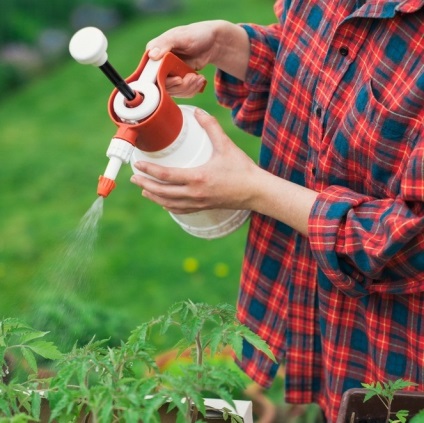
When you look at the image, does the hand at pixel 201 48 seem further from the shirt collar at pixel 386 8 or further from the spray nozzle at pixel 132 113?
the shirt collar at pixel 386 8

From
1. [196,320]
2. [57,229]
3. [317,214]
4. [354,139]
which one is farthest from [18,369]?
[57,229]

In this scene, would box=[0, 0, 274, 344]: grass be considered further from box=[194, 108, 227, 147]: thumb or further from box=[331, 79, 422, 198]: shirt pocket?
box=[331, 79, 422, 198]: shirt pocket

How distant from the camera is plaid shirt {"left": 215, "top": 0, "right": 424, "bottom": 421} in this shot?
150cm

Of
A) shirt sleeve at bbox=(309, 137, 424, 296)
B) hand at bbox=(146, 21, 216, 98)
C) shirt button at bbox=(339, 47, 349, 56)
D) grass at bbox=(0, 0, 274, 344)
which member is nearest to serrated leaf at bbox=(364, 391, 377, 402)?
shirt sleeve at bbox=(309, 137, 424, 296)

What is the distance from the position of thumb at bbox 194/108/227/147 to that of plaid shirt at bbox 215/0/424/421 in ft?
0.62

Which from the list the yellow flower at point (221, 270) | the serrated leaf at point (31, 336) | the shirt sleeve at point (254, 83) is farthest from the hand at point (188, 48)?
the yellow flower at point (221, 270)

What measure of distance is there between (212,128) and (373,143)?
0.31 meters

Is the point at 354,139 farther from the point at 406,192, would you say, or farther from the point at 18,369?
the point at 18,369

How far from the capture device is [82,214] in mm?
4121

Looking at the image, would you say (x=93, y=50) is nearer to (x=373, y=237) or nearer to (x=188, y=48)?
(x=188, y=48)

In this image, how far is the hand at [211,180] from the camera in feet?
5.24

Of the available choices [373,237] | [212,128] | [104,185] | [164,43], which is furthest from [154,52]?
[373,237]

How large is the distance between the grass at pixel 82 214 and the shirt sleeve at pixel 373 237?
112 centimetres

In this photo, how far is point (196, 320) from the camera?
1350mm
